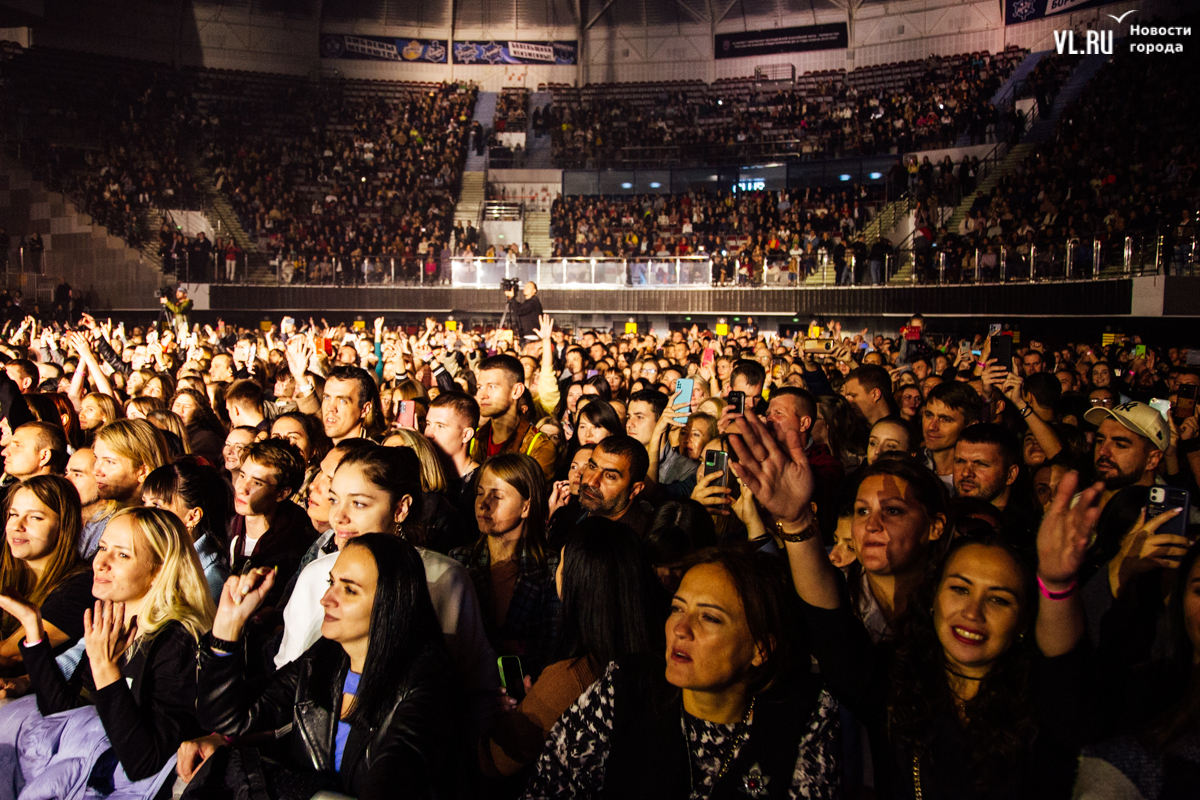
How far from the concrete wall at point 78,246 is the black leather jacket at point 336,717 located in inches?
964

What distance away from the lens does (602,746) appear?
86.0 inches

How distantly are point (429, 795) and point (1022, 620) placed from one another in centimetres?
153

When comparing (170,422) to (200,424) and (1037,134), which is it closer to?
(200,424)

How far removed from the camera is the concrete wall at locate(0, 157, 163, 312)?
941 inches

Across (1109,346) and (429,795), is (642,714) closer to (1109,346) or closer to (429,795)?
(429,795)

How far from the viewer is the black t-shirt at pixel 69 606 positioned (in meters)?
3.16

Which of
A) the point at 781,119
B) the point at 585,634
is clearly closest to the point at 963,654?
the point at 585,634

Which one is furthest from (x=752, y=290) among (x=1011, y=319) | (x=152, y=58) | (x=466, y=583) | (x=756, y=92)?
(x=152, y=58)

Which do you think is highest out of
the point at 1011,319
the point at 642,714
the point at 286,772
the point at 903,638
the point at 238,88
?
the point at 238,88

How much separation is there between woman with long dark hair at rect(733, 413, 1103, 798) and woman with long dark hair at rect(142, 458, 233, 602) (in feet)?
8.20

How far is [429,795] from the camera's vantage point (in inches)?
85.4

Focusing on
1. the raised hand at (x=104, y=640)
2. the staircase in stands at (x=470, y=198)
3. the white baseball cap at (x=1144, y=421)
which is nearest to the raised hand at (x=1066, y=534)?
the white baseball cap at (x=1144, y=421)

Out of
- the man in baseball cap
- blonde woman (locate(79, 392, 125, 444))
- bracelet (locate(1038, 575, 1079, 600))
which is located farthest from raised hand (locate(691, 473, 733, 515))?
blonde woman (locate(79, 392, 125, 444))

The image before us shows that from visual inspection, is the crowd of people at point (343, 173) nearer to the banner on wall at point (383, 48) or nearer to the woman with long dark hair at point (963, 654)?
the banner on wall at point (383, 48)
